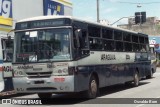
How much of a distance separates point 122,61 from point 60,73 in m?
6.37

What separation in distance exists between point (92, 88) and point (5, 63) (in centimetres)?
375

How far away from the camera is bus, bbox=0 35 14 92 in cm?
1666

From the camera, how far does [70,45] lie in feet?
46.4

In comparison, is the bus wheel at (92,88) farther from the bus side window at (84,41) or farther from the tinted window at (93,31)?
the tinted window at (93,31)

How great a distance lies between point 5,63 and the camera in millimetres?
16922

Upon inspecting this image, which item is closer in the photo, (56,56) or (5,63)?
(56,56)

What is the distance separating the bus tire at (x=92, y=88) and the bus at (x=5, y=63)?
3375 millimetres

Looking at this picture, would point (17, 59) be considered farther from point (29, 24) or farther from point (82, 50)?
point (82, 50)

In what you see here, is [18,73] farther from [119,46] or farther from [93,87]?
[119,46]

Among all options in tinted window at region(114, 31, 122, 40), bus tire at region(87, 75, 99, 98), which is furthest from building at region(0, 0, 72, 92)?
tinted window at region(114, 31, 122, 40)

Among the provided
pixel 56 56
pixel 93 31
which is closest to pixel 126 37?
pixel 93 31

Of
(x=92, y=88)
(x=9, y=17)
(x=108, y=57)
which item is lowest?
(x=92, y=88)

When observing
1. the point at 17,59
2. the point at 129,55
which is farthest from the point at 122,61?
the point at 17,59

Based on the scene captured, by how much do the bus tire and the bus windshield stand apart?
1.99 meters
